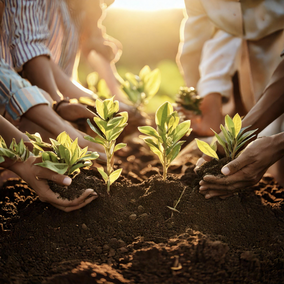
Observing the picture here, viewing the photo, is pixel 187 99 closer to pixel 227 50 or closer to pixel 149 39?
pixel 227 50

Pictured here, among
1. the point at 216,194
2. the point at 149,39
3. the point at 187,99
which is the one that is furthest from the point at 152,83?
the point at 149,39

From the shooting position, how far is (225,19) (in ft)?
4.83

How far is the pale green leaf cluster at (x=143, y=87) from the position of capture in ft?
5.17

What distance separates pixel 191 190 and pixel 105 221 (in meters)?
0.30

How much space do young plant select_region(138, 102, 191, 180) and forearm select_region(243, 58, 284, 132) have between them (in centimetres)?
32

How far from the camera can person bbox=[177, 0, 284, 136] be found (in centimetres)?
140

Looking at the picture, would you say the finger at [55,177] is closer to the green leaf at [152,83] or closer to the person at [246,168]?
the person at [246,168]

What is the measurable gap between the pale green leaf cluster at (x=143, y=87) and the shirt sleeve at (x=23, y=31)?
1.59 ft

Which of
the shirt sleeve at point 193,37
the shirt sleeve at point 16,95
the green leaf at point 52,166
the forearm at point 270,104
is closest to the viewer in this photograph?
the green leaf at point 52,166

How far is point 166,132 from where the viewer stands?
91cm

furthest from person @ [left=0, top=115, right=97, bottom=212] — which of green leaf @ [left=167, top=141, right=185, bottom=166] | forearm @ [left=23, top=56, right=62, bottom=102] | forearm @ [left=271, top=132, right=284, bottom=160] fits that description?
forearm @ [left=23, top=56, right=62, bottom=102]

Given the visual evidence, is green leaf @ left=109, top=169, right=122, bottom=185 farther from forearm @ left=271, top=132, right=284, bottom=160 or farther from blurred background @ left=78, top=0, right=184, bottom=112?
blurred background @ left=78, top=0, right=184, bottom=112

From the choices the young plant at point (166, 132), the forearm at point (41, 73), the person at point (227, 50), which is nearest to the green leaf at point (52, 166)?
the young plant at point (166, 132)

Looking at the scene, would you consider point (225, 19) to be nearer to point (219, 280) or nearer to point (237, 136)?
point (237, 136)
